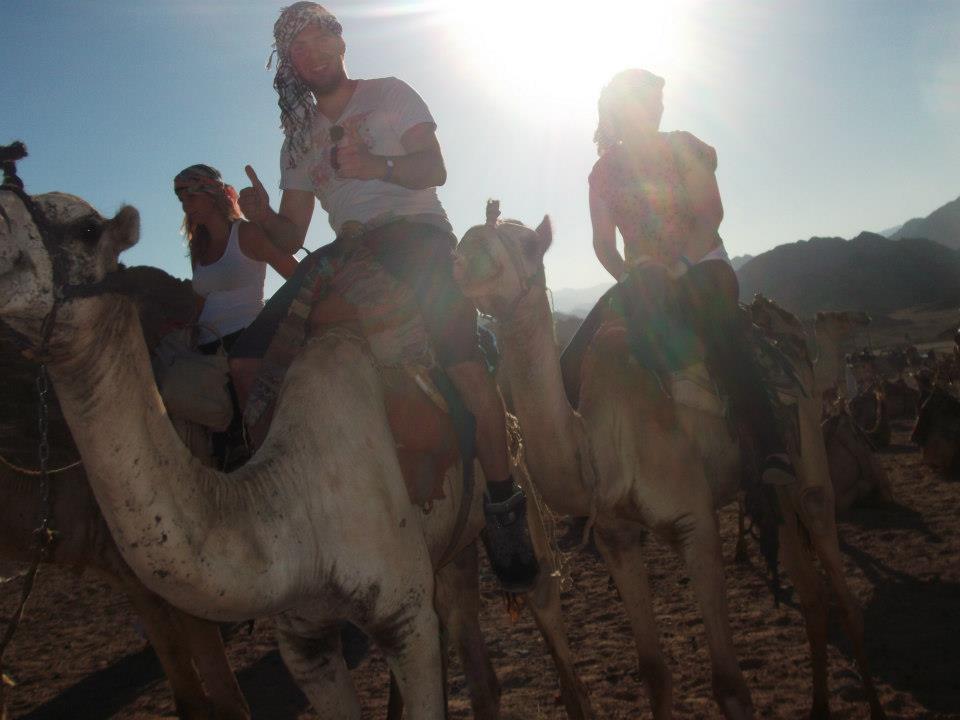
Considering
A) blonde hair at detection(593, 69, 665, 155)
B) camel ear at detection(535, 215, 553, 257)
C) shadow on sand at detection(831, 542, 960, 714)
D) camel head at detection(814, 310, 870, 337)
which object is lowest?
shadow on sand at detection(831, 542, 960, 714)

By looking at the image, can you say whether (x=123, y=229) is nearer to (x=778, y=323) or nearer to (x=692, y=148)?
(x=692, y=148)

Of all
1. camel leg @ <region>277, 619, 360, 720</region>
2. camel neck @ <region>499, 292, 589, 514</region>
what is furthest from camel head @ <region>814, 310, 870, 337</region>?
camel leg @ <region>277, 619, 360, 720</region>

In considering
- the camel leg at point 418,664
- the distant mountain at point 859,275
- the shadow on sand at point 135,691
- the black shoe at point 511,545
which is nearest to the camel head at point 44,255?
the camel leg at point 418,664

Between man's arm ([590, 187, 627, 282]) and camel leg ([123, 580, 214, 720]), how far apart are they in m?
3.36

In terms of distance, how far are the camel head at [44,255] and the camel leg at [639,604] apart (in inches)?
121

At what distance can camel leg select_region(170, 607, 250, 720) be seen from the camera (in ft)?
12.5

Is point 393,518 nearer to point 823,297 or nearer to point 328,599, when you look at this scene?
point 328,599

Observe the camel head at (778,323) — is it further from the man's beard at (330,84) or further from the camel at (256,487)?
the man's beard at (330,84)

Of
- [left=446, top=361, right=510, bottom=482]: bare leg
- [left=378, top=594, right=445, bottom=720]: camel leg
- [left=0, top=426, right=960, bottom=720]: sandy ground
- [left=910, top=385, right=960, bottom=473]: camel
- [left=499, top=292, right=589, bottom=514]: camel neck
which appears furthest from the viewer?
[left=910, top=385, right=960, bottom=473]: camel

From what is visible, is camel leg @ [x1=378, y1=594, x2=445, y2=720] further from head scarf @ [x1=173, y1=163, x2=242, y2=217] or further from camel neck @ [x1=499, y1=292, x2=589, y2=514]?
head scarf @ [x1=173, y1=163, x2=242, y2=217]

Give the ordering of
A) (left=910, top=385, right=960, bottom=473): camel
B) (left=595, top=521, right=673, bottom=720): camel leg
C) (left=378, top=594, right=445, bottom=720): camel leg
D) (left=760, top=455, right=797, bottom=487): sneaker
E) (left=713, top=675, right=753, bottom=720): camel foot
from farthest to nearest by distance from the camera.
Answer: (left=910, top=385, right=960, bottom=473): camel
(left=595, top=521, right=673, bottom=720): camel leg
(left=760, top=455, right=797, bottom=487): sneaker
(left=713, top=675, right=753, bottom=720): camel foot
(left=378, top=594, right=445, bottom=720): camel leg

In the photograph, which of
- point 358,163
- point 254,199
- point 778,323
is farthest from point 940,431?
point 254,199

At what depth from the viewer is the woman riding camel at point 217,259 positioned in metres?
4.27

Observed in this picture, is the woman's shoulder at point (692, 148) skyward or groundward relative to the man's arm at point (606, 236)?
skyward
